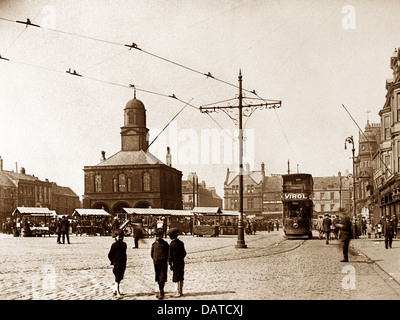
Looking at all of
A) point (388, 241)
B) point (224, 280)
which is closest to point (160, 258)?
point (224, 280)

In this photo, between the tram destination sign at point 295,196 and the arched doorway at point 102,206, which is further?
the arched doorway at point 102,206

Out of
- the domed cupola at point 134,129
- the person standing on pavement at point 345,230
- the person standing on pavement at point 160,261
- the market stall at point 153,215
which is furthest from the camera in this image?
the domed cupola at point 134,129

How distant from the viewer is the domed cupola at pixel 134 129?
77750mm

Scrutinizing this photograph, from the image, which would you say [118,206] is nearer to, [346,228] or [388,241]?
[388,241]

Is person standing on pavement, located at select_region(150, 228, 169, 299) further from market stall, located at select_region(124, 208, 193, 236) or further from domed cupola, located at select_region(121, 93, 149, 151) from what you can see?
domed cupola, located at select_region(121, 93, 149, 151)

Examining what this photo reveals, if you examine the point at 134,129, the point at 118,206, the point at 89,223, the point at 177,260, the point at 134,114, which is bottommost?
the point at 89,223

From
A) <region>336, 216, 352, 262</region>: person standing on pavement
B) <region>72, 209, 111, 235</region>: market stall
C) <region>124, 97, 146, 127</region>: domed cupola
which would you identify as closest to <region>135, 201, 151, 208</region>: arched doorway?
<region>124, 97, 146, 127</region>: domed cupola

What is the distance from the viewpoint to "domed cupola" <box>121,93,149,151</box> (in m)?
77.8

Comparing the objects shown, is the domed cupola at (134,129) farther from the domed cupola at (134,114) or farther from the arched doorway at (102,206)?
the arched doorway at (102,206)

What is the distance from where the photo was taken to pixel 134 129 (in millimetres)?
77812

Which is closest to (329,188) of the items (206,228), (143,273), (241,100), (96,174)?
(96,174)

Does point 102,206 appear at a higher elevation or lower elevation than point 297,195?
lower

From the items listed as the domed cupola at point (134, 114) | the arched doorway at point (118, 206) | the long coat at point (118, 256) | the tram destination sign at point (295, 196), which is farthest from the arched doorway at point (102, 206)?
the long coat at point (118, 256)
